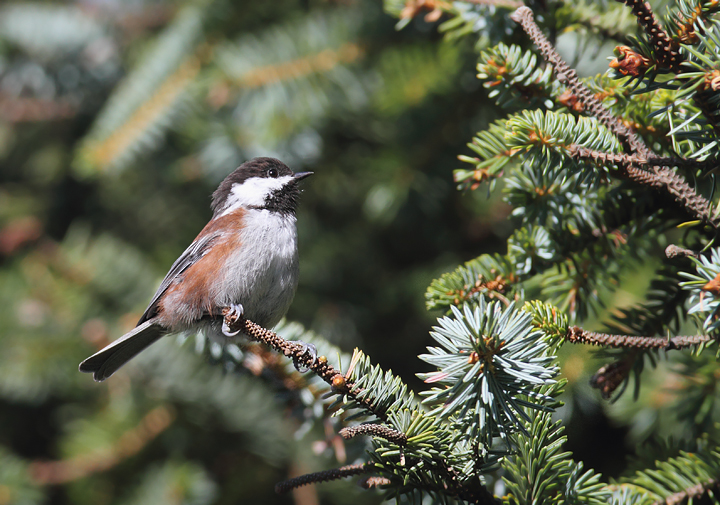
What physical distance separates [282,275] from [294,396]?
2.44 ft

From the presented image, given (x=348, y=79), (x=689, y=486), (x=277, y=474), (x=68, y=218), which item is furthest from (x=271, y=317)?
(x=68, y=218)

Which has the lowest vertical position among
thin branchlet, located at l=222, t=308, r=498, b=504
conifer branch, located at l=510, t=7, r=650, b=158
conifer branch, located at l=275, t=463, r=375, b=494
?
conifer branch, located at l=275, t=463, r=375, b=494

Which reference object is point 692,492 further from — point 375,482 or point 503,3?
point 503,3

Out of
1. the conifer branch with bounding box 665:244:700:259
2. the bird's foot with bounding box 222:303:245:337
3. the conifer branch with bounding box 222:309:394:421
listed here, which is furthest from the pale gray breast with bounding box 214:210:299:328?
the conifer branch with bounding box 665:244:700:259

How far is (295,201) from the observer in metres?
2.82

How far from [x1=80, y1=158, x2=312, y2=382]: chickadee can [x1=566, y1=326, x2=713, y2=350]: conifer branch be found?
1.34 meters

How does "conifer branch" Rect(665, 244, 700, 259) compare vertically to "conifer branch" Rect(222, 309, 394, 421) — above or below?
above

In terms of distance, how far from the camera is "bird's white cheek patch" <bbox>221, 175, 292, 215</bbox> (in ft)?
9.14

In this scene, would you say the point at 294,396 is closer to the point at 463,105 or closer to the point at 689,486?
the point at 689,486

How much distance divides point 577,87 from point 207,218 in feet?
8.13

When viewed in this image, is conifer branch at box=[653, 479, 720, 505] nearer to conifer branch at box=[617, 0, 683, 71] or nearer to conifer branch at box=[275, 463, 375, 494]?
conifer branch at box=[275, 463, 375, 494]

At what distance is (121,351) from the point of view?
96.6 inches

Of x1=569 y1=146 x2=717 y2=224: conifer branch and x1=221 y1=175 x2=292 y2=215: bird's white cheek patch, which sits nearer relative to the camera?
x1=569 y1=146 x2=717 y2=224: conifer branch

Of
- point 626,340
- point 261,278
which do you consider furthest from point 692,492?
point 261,278
